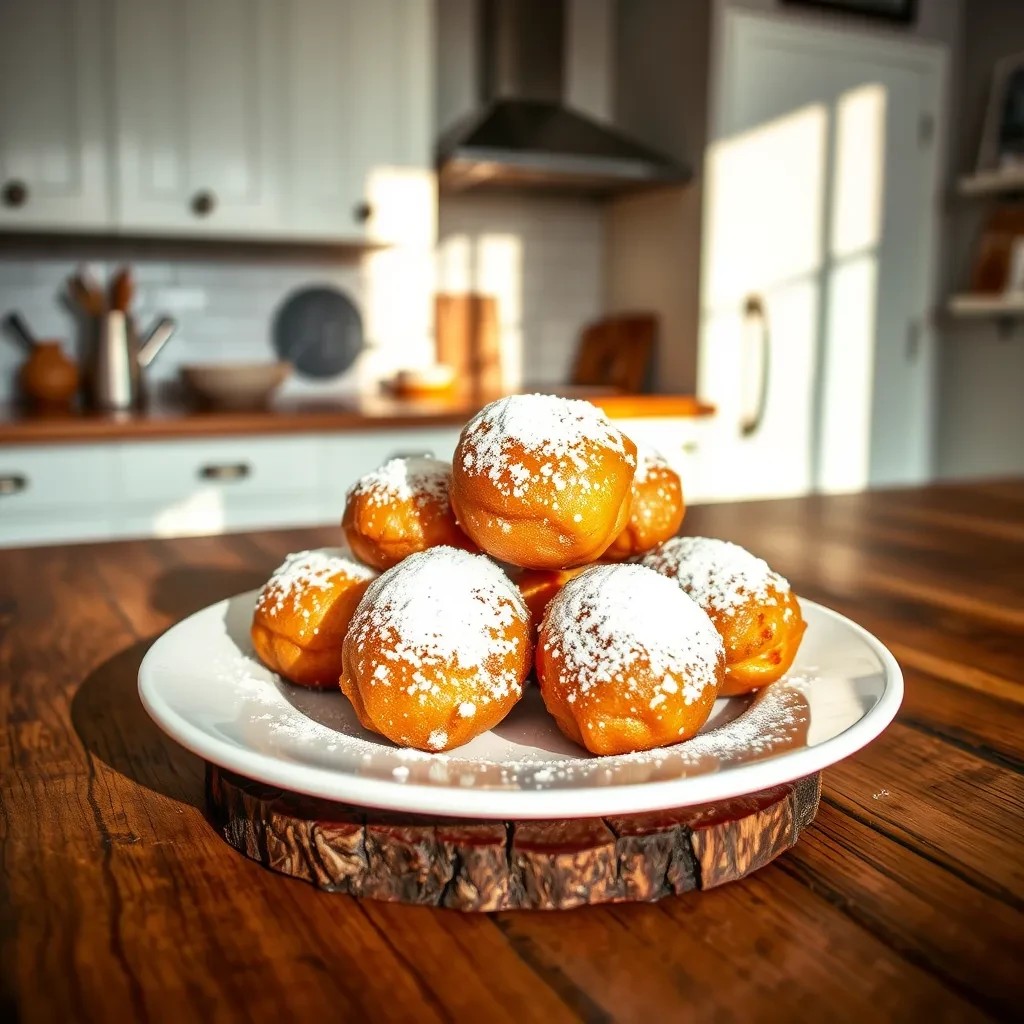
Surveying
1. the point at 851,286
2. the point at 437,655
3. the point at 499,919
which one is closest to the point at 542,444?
the point at 437,655

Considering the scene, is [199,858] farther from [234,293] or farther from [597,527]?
[234,293]

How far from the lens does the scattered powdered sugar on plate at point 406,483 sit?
0.61 m

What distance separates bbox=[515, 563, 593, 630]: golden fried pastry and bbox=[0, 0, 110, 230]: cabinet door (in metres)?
2.33

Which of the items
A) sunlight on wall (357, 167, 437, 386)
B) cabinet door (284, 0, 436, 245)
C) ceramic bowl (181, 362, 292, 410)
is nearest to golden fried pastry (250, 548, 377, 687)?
ceramic bowl (181, 362, 292, 410)

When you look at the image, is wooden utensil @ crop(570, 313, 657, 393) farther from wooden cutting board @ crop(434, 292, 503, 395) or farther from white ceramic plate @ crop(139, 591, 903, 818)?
white ceramic plate @ crop(139, 591, 903, 818)

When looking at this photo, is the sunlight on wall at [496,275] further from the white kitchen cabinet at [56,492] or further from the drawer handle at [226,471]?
the white kitchen cabinet at [56,492]

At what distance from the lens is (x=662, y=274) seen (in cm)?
314

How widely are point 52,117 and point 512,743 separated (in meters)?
2.50

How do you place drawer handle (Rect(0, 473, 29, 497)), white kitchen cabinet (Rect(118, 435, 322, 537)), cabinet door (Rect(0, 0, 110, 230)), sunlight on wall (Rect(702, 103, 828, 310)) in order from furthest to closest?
sunlight on wall (Rect(702, 103, 828, 310)) → cabinet door (Rect(0, 0, 110, 230)) → white kitchen cabinet (Rect(118, 435, 322, 537)) → drawer handle (Rect(0, 473, 29, 497))

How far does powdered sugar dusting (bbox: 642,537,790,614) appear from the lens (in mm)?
569

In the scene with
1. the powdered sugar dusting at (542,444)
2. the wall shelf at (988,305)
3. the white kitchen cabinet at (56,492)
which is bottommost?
the white kitchen cabinet at (56,492)

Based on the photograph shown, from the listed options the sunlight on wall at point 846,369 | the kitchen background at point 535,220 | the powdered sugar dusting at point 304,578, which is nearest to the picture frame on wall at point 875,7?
the kitchen background at point 535,220

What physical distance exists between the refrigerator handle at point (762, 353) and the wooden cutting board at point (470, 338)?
2.51 ft

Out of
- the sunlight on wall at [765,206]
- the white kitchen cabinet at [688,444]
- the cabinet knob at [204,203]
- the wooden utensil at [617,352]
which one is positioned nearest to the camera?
the cabinet knob at [204,203]
